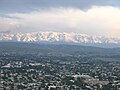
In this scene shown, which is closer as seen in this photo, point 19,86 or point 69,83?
point 19,86

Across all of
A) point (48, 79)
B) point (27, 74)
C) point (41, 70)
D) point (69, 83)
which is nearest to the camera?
point (69, 83)

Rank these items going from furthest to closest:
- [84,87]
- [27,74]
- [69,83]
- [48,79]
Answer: [27,74], [48,79], [69,83], [84,87]

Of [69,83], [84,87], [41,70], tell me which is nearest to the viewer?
[84,87]

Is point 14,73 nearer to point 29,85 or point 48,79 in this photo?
point 48,79

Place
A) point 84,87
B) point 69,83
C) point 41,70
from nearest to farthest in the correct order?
point 84,87 → point 69,83 → point 41,70

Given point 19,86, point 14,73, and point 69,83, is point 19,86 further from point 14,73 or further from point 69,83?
point 14,73

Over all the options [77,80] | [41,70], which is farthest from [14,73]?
[77,80]

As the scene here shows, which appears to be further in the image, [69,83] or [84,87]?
[69,83]

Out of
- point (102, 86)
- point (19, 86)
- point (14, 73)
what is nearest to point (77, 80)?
point (102, 86)
